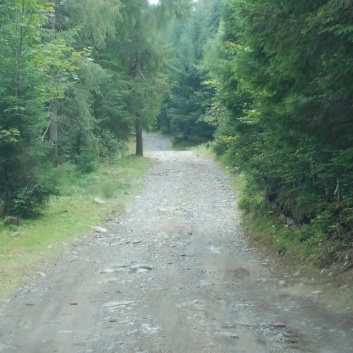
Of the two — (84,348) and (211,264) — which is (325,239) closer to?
(211,264)

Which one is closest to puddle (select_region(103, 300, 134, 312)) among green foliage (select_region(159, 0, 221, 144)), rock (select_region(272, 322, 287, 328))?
rock (select_region(272, 322, 287, 328))

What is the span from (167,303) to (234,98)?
24.5ft

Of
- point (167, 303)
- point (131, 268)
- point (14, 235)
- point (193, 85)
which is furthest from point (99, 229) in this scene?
point (193, 85)

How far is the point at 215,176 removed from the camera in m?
25.9

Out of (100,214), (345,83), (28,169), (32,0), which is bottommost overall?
(100,214)

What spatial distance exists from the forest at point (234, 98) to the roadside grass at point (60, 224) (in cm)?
94

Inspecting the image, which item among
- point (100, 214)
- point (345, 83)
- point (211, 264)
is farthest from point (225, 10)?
point (345, 83)

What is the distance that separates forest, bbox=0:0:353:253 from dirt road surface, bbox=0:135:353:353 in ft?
5.36

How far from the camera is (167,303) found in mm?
7816

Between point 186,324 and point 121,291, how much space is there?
2.01 metres

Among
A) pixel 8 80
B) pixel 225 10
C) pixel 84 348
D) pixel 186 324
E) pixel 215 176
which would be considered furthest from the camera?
pixel 215 176

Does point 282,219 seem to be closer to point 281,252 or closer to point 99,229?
point 281,252

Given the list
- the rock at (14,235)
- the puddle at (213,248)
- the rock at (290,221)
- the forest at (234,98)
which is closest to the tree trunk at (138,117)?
the forest at (234,98)

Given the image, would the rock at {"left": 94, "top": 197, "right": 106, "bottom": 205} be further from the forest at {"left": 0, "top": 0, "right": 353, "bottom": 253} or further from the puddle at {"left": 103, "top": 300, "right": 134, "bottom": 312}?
the puddle at {"left": 103, "top": 300, "right": 134, "bottom": 312}
